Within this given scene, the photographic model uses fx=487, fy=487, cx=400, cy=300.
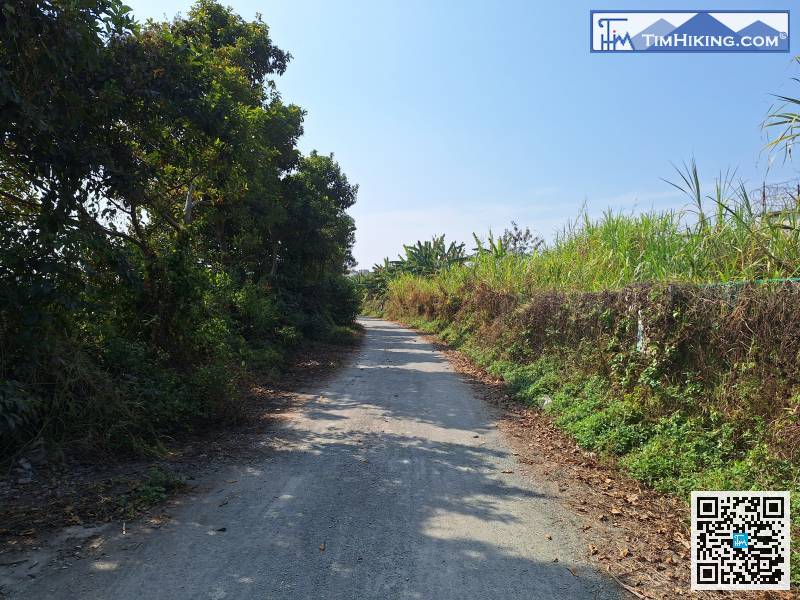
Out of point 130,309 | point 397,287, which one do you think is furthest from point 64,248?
point 397,287

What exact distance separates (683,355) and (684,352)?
39 mm

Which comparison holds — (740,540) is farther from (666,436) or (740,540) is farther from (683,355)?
(683,355)

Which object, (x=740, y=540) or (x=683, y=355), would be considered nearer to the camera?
(x=740, y=540)

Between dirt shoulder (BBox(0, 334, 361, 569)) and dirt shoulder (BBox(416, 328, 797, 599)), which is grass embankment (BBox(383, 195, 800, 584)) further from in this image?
dirt shoulder (BBox(0, 334, 361, 569))

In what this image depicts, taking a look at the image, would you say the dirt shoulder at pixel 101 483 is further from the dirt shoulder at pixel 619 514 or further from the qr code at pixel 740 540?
the qr code at pixel 740 540

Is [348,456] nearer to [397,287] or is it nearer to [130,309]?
[130,309]

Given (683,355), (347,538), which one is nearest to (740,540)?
(683,355)

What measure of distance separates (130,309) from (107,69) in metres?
3.07

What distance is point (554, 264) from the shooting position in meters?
11.8

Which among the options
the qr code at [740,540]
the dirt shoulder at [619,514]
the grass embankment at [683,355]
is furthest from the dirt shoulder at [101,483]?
the grass embankment at [683,355]

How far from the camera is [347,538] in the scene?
12.0ft

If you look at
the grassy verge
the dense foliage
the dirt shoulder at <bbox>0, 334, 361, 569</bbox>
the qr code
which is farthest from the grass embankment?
the dense foliage

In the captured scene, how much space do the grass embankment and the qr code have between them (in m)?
0.15

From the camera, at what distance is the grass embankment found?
4.55 m
